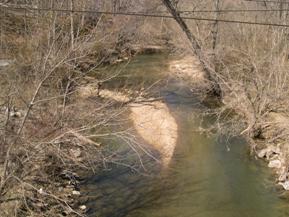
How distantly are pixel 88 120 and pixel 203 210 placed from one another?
388cm

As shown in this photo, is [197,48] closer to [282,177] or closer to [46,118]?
[282,177]

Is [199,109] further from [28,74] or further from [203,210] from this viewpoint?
[28,74]

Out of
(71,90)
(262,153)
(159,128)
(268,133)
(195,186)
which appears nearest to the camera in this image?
(71,90)

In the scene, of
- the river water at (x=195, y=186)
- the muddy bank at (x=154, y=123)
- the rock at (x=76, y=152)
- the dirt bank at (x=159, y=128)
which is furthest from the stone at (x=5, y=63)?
the dirt bank at (x=159, y=128)

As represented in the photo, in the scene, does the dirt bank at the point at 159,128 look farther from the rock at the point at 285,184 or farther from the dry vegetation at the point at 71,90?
the rock at the point at 285,184

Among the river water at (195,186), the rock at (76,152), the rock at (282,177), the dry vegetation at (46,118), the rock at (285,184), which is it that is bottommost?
the river water at (195,186)

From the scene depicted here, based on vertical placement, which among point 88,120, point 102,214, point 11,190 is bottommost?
point 102,214

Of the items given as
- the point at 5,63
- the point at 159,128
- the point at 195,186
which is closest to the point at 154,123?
the point at 159,128

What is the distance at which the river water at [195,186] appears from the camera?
42.0ft

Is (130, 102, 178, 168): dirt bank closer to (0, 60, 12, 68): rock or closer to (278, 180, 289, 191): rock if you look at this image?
(278, 180, 289, 191): rock

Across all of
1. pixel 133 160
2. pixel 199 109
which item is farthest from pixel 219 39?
pixel 133 160

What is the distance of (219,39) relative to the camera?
78.3 feet

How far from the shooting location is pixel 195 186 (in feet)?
46.3

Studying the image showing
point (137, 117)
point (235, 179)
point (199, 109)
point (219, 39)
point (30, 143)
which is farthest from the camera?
point (219, 39)
